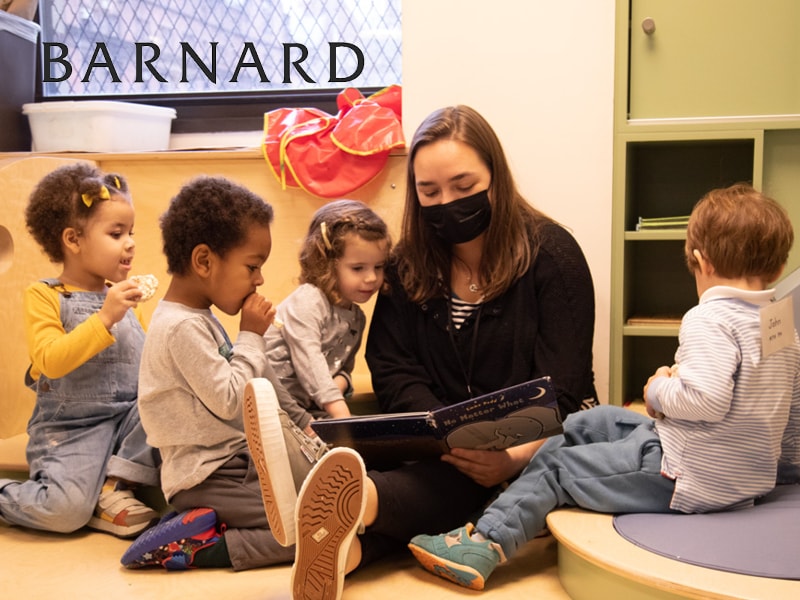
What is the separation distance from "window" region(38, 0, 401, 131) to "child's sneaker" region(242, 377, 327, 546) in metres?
1.83

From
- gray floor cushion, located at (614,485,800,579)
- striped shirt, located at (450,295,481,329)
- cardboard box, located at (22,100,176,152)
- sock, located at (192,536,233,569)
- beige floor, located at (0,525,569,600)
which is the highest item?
cardboard box, located at (22,100,176,152)

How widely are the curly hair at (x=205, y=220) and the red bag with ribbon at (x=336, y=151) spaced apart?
742 millimetres

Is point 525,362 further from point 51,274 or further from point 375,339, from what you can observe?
point 51,274

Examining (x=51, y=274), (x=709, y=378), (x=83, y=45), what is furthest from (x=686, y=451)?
(x=83, y=45)

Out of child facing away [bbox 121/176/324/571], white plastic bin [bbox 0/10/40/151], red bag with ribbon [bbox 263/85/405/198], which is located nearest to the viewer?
child facing away [bbox 121/176/324/571]

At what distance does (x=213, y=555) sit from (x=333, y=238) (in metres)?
0.70

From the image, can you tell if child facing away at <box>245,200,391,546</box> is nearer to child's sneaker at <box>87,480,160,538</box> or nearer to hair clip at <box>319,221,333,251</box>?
hair clip at <box>319,221,333,251</box>

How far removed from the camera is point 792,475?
155 cm

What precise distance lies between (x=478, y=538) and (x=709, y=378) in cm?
47

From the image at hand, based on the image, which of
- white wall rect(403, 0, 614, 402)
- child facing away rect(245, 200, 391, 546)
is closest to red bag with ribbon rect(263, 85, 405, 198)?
white wall rect(403, 0, 614, 402)

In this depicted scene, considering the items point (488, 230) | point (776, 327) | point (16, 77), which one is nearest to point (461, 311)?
point (488, 230)

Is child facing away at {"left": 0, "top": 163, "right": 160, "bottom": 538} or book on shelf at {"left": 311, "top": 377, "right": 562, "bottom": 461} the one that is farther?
child facing away at {"left": 0, "top": 163, "right": 160, "bottom": 538}

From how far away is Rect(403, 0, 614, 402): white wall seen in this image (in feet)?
7.24

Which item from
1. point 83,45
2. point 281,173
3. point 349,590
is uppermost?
point 83,45
